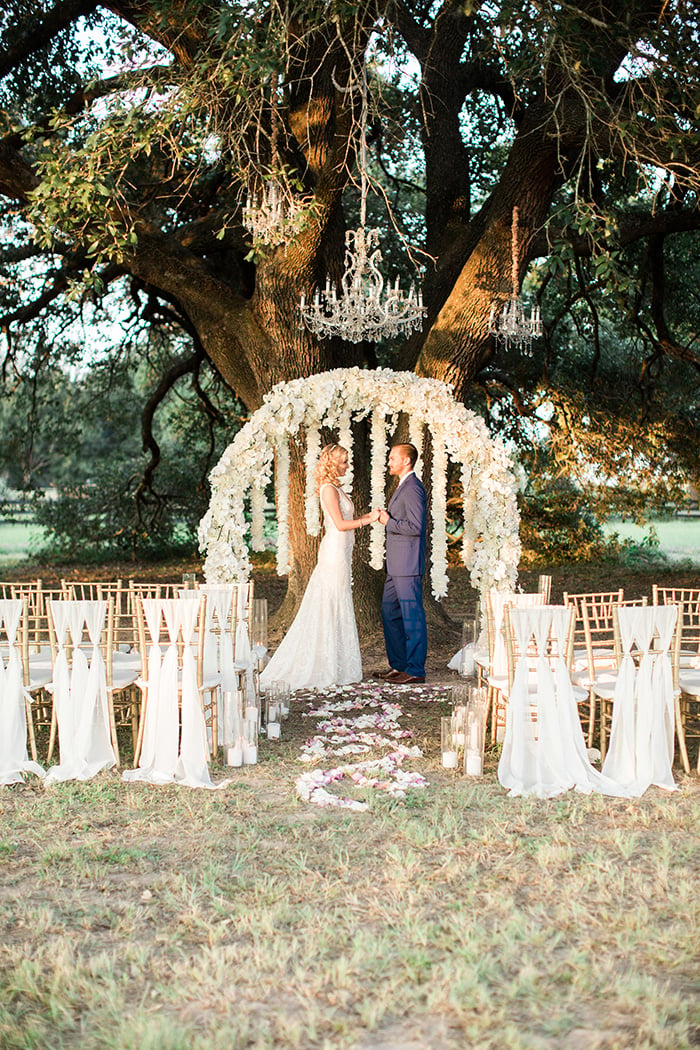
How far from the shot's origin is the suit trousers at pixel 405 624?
28.6ft

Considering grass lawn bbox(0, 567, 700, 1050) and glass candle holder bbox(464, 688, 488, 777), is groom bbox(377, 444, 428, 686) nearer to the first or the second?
glass candle holder bbox(464, 688, 488, 777)

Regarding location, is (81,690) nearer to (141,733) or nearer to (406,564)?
(141,733)

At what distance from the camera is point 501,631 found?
6551 mm

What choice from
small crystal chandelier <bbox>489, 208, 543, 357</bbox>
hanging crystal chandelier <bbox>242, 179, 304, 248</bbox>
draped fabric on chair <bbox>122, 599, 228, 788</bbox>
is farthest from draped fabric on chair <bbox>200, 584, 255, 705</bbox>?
small crystal chandelier <bbox>489, 208, 543, 357</bbox>

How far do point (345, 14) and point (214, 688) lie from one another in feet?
15.5

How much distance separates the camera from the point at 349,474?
921cm

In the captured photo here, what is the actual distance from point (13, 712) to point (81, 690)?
40cm

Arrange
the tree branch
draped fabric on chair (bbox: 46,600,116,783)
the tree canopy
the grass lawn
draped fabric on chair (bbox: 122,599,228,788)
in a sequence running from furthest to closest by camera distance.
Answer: the tree branch < the tree canopy < draped fabric on chair (bbox: 46,600,116,783) < draped fabric on chair (bbox: 122,599,228,788) < the grass lawn

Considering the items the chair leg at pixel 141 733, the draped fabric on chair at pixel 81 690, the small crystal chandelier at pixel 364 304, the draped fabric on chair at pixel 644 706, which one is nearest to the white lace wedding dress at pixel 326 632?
the small crystal chandelier at pixel 364 304

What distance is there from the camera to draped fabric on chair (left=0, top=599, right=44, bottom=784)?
5914 mm

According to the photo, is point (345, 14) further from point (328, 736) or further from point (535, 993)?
point (535, 993)

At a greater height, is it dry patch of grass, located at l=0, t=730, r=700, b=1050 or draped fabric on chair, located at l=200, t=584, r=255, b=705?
draped fabric on chair, located at l=200, t=584, r=255, b=705

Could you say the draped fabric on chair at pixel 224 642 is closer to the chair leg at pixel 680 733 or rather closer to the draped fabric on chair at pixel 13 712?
the draped fabric on chair at pixel 13 712

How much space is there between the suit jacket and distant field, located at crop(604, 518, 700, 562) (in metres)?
14.0
